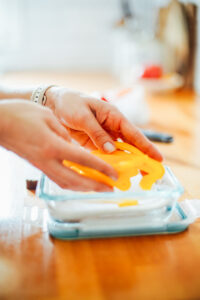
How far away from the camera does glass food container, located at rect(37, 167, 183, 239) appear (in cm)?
51

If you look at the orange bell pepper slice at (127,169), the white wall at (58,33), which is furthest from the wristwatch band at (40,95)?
the white wall at (58,33)

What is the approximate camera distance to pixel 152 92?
1640mm

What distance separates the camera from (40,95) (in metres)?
0.81

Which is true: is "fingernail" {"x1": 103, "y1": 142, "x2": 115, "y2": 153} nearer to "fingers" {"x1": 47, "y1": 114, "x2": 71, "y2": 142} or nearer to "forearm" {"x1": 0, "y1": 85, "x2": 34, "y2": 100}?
"fingers" {"x1": 47, "y1": 114, "x2": 71, "y2": 142}

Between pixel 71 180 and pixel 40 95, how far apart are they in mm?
346

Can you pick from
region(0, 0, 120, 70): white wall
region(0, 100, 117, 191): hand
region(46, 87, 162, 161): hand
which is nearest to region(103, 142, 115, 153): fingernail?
region(46, 87, 162, 161): hand

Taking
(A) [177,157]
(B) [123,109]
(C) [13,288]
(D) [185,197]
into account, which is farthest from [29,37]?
(C) [13,288]

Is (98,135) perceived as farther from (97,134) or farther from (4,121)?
(4,121)

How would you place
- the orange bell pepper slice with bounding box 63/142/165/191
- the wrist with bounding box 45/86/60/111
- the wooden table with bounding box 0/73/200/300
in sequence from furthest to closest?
the wrist with bounding box 45/86/60/111
the orange bell pepper slice with bounding box 63/142/165/191
the wooden table with bounding box 0/73/200/300

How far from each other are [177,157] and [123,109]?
0.32 m

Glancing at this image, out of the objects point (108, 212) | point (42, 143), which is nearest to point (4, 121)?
point (42, 143)

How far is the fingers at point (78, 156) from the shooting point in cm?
49

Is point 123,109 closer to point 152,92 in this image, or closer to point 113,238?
point 152,92

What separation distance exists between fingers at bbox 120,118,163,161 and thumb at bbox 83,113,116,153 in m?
0.04
